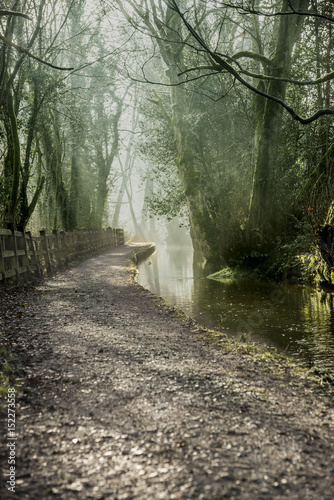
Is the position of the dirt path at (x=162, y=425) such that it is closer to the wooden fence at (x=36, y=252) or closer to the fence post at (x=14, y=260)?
the wooden fence at (x=36, y=252)

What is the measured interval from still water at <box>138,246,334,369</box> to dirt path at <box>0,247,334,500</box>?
1353 millimetres

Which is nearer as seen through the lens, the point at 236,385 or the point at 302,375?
the point at 236,385

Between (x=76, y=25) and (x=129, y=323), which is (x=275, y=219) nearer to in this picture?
(x=129, y=323)

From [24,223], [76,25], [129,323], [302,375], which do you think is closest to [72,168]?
[76,25]

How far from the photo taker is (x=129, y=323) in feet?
20.7

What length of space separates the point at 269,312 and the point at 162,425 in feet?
18.0

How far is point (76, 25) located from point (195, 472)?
26.1 m

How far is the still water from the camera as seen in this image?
5.86 metres

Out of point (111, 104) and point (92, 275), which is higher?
point (111, 104)

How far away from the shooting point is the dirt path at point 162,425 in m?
2.30

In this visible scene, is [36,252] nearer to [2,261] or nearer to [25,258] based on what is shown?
[25,258]

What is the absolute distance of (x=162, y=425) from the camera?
2939mm

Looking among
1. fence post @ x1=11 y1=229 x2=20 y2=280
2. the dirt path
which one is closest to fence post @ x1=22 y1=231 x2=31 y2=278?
fence post @ x1=11 y1=229 x2=20 y2=280

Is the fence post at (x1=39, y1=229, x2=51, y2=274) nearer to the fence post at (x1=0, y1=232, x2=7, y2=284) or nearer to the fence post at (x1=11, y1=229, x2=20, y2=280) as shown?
the fence post at (x1=11, y1=229, x2=20, y2=280)
